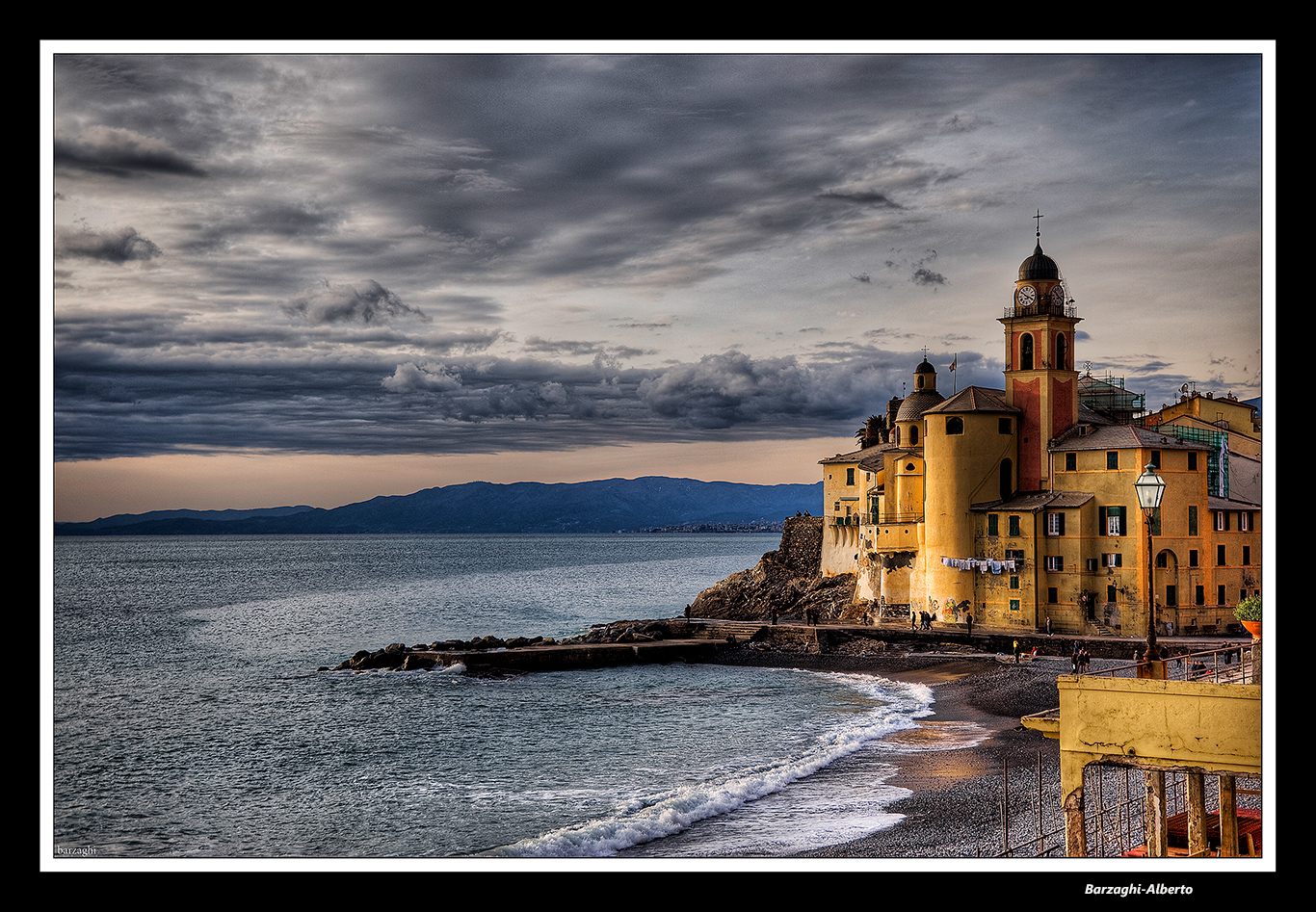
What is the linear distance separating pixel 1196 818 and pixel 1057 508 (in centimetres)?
2954

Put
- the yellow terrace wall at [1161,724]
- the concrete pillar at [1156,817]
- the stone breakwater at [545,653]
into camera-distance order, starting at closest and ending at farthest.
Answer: the yellow terrace wall at [1161,724] < the concrete pillar at [1156,817] < the stone breakwater at [545,653]

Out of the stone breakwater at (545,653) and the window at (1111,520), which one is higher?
the window at (1111,520)

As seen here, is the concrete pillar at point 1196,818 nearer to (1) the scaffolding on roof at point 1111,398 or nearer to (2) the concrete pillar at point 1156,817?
(2) the concrete pillar at point 1156,817

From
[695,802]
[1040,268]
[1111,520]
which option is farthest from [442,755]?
[1040,268]

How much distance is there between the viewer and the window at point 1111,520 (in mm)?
39781

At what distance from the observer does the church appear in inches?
1569

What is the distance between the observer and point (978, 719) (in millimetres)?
30188

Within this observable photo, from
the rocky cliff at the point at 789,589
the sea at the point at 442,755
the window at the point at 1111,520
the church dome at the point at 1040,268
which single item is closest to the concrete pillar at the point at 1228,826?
the sea at the point at 442,755

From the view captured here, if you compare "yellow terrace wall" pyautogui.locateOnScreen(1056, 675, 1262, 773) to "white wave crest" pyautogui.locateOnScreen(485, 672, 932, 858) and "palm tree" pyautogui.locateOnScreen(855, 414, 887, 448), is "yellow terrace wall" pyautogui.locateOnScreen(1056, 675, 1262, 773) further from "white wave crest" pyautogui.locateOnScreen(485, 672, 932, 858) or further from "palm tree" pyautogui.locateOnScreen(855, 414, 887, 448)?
"palm tree" pyautogui.locateOnScreen(855, 414, 887, 448)

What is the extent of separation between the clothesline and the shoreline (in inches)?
148

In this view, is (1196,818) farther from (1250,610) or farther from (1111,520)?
(1111,520)

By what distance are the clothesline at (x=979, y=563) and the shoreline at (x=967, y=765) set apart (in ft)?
12.3

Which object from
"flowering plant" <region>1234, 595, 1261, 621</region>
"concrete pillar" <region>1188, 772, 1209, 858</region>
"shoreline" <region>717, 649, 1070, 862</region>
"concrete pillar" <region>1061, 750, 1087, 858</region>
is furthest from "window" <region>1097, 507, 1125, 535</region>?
"concrete pillar" <region>1061, 750, 1087, 858</region>
